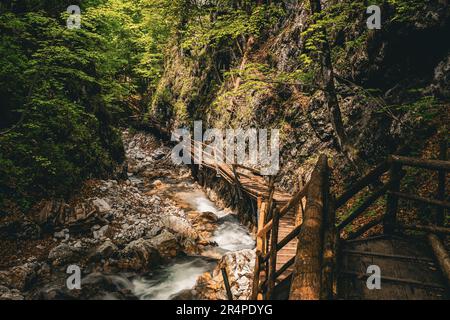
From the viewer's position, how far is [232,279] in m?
9.08

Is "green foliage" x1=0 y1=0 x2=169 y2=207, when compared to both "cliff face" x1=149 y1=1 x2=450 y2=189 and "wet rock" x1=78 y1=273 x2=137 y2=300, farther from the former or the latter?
"cliff face" x1=149 y1=1 x2=450 y2=189

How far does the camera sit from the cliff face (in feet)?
27.3

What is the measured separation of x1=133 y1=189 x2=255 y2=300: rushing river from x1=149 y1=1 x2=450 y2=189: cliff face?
3620 millimetres

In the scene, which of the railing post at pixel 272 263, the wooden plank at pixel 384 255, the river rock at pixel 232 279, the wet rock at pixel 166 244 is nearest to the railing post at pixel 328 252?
the railing post at pixel 272 263

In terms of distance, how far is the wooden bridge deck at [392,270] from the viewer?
3610 mm

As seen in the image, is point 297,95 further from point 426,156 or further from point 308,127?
point 426,156

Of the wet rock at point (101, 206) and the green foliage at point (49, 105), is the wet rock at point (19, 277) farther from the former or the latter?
the wet rock at point (101, 206)

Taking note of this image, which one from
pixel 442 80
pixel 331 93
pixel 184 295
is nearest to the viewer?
pixel 331 93

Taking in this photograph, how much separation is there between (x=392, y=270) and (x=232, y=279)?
5.90 meters

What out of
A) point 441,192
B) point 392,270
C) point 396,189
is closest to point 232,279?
point 392,270

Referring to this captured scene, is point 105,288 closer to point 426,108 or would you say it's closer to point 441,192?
point 441,192

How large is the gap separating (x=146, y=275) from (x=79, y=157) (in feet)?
23.4

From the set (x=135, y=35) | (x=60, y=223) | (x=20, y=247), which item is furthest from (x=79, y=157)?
(x=135, y=35)

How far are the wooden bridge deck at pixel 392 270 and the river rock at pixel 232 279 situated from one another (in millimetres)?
4871
